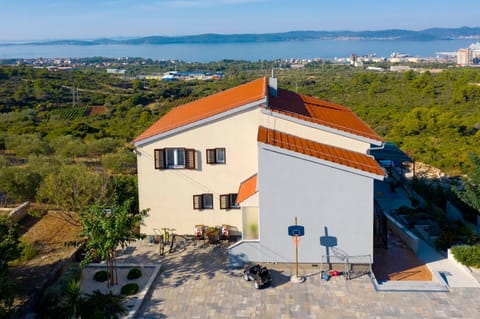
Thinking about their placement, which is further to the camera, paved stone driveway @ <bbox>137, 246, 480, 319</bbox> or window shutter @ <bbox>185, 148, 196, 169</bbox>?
window shutter @ <bbox>185, 148, 196, 169</bbox>

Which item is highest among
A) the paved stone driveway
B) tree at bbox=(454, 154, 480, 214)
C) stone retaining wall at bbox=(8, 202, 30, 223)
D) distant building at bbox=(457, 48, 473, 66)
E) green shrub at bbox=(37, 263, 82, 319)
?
distant building at bbox=(457, 48, 473, 66)

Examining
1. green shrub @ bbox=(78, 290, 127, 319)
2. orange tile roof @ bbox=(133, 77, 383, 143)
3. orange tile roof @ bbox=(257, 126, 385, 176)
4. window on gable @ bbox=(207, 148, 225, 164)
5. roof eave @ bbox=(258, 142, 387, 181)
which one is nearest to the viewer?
green shrub @ bbox=(78, 290, 127, 319)

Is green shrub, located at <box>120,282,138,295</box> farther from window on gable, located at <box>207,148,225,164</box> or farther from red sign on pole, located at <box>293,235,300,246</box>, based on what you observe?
window on gable, located at <box>207,148,225,164</box>

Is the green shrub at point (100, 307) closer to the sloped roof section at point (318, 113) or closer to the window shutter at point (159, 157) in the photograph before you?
the window shutter at point (159, 157)

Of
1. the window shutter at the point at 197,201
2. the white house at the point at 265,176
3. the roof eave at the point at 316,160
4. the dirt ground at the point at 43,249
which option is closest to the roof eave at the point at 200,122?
the white house at the point at 265,176

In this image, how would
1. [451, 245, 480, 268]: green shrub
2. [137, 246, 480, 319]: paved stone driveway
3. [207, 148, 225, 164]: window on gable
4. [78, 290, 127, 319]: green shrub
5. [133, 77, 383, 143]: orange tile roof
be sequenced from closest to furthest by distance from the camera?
[78, 290, 127, 319]: green shrub < [137, 246, 480, 319]: paved stone driveway < [451, 245, 480, 268]: green shrub < [133, 77, 383, 143]: orange tile roof < [207, 148, 225, 164]: window on gable

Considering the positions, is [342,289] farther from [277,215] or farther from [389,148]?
[389,148]

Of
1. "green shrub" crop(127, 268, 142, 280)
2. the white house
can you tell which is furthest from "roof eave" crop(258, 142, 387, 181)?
"green shrub" crop(127, 268, 142, 280)

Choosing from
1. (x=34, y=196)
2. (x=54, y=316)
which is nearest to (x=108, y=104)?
(x=34, y=196)

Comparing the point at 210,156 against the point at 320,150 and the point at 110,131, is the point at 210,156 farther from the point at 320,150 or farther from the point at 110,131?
the point at 110,131
